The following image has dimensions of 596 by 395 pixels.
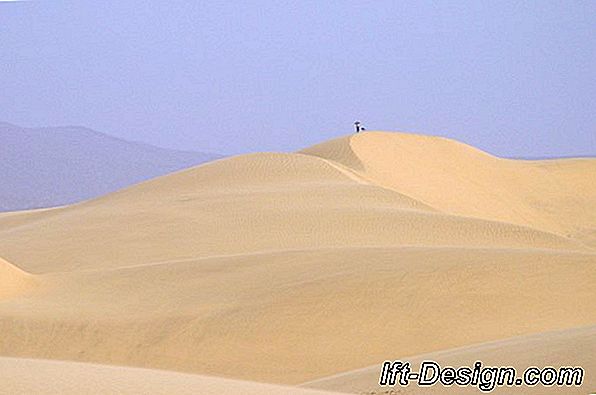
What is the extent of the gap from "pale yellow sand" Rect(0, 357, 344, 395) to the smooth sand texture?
3695 millimetres

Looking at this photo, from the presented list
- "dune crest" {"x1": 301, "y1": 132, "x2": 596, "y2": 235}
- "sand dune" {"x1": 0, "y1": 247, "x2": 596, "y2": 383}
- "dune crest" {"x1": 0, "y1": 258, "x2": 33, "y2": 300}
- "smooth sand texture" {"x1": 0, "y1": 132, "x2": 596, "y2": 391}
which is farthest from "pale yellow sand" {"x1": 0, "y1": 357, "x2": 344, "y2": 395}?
"dune crest" {"x1": 301, "y1": 132, "x2": 596, "y2": 235}

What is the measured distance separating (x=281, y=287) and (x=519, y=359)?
7.69m

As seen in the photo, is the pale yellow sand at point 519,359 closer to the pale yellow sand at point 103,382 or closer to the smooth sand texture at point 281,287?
the smooth sand texture at point 281,287

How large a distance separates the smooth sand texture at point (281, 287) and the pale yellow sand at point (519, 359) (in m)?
0.41

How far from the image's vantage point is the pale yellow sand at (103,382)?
6.07 m

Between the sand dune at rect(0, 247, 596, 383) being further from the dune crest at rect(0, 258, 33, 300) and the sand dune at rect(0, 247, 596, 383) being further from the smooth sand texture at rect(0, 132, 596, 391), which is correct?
the dune crest at rect(0, 258, 33, 300)

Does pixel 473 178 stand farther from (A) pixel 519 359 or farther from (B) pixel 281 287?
(A) pixel 519 359

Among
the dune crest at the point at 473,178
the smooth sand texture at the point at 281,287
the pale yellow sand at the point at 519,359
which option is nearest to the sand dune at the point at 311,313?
the smooth sand texture at the point at 281,287

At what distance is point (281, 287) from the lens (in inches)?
651

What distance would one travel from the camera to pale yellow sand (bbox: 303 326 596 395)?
8.35m

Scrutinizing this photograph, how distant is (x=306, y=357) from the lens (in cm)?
1405

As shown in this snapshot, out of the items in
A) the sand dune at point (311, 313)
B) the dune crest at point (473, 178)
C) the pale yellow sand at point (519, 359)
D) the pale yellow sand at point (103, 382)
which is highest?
the dune crest at point (473, 178)

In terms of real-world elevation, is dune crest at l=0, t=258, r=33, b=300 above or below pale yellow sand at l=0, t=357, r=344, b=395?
above

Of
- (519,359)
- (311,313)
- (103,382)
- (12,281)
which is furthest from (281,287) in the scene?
(103,382)
